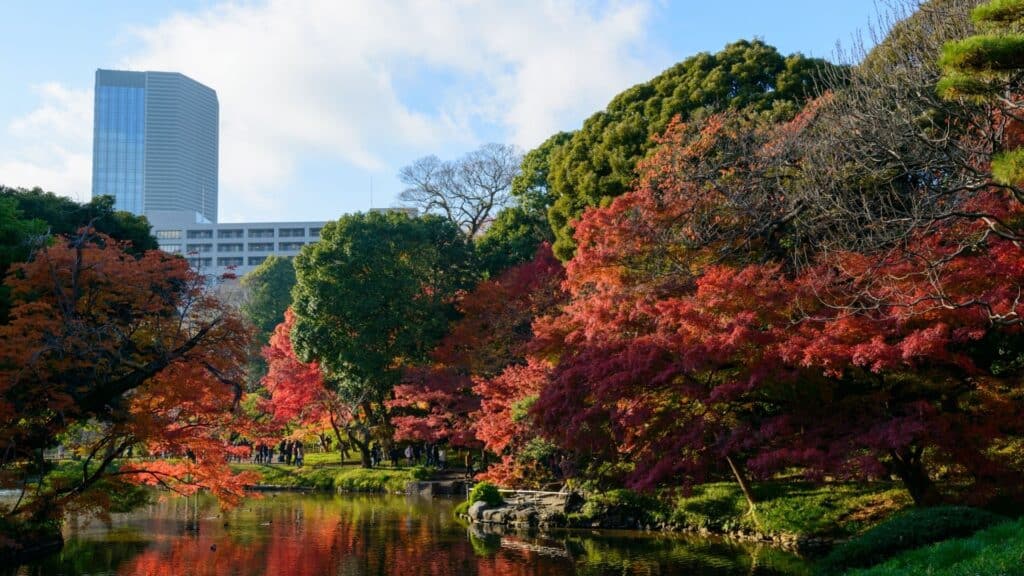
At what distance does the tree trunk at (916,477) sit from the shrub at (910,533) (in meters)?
3.81

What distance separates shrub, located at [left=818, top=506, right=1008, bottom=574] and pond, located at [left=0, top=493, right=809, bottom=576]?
3059 mm

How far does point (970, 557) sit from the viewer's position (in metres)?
10.2

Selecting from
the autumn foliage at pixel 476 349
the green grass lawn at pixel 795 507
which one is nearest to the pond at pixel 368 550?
the green grass lawn at pixel 795 507

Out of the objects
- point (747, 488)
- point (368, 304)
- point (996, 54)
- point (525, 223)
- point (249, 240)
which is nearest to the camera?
point (996, 54)

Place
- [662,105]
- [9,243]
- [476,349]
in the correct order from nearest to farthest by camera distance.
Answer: [9,243], [662,105], [476,349]

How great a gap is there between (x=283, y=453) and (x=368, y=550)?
1037 inches

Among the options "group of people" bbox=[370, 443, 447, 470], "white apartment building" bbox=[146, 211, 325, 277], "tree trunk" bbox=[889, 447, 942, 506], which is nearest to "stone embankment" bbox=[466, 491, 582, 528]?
"tree trunk" bbox=[889, 447, 942, 506]

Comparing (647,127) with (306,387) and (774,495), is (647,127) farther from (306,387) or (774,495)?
(306,387)

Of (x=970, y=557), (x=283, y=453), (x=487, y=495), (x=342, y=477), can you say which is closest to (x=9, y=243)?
(x=487, y=495)

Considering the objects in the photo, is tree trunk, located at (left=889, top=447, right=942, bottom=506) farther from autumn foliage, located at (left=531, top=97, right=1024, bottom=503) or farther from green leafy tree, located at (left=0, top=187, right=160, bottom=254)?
green leafy tree, located at (left=0, top=187, right=160, bottom=254)

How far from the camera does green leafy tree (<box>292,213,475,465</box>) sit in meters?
34.4

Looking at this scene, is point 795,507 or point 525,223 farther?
point 525,223

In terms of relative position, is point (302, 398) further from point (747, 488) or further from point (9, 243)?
point (747, 488)

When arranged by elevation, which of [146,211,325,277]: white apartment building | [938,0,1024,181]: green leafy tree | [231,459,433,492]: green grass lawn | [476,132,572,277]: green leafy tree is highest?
[146,211,325,277]: white apartment building
